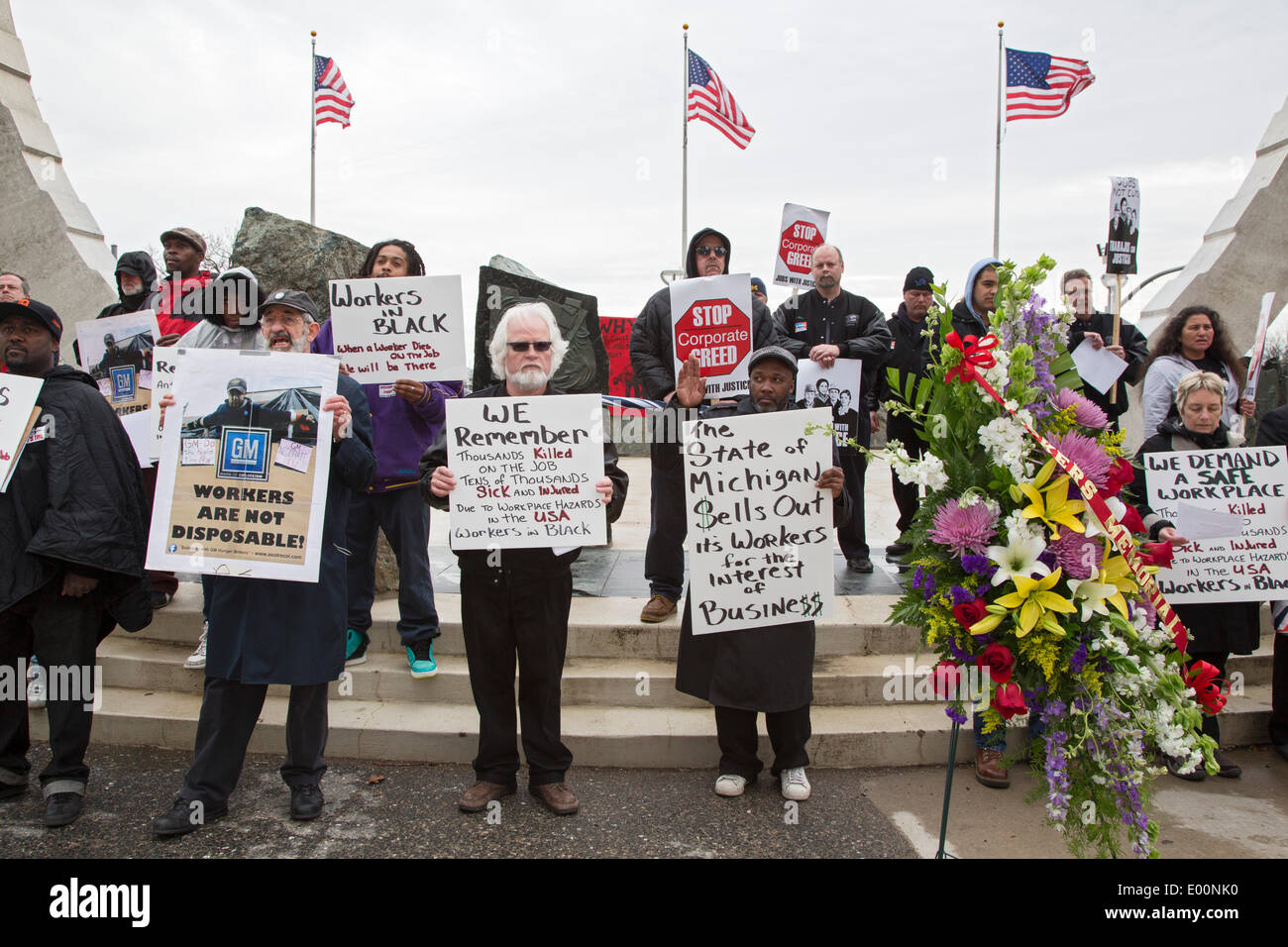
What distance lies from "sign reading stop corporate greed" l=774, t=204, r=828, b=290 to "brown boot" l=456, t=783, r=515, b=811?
21.0 ft

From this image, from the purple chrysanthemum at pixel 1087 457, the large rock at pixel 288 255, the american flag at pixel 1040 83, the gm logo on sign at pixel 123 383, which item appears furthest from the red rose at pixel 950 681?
the american flag at pixel 1040 83

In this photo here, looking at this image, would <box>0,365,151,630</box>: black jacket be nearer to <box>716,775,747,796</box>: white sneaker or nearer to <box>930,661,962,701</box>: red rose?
<box>716,775,747,796</box>: white sneaker

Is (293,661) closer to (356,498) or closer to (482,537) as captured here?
(482,537)

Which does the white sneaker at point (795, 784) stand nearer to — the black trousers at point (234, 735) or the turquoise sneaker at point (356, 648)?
the black trousers at point (234, 735)

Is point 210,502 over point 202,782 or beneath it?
over

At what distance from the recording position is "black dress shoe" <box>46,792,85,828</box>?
3.63m

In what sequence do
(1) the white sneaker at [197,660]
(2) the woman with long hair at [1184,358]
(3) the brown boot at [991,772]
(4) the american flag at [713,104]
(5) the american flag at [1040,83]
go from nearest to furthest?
(3) the brown boot at [991,772]
(1) the white sneaker at [197,660]
(2) the woman with long hair at [1184,358]
(5) the american flag at [1040,83]
(4) the american flag at [713,104]

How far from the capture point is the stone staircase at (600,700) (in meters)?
4.33

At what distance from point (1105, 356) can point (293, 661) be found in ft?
18.2

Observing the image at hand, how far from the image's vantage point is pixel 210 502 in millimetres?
3576

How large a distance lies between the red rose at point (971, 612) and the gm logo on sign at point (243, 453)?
2796 mm

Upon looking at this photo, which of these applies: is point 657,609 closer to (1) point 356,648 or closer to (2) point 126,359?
(1) point 356,648

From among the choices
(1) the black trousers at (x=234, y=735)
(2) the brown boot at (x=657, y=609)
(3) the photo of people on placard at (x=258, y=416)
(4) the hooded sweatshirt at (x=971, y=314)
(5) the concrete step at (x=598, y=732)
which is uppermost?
(4) the hooded sweatshirt at (x=971, y=314)

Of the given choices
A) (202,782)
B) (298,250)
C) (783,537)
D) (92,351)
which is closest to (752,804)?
(783,537)
